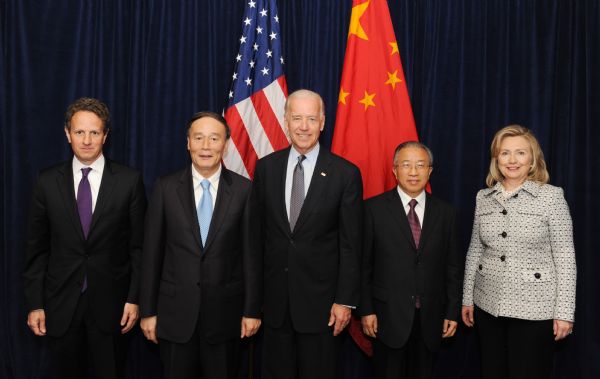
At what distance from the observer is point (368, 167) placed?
3180 millimetres

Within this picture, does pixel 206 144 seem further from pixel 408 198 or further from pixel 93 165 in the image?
pixel 408 198

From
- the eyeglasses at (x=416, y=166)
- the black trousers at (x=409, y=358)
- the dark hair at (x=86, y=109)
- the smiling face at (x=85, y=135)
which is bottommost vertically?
the black trousers at (x=409, y=358)

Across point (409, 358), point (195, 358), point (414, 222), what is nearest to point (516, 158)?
point (414, 222)

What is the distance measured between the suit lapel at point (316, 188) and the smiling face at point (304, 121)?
4.4 inches

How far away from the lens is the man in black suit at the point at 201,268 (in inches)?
90.3

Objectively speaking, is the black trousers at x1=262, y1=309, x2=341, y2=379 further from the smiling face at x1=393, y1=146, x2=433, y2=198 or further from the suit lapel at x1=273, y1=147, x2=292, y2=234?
the smiling face at x1=393, y1=146, x2=433, y2=198

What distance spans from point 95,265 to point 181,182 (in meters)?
0.60

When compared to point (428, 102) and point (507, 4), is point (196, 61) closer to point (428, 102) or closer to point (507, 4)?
point (428, 102)

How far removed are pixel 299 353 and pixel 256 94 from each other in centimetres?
166

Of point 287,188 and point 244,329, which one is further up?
point 287,188

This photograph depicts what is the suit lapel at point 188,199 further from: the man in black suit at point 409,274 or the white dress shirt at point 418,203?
the white dress shirt at point 418,203

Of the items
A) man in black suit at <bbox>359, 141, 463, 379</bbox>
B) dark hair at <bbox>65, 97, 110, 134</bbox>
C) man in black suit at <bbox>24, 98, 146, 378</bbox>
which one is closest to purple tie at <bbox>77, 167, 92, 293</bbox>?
man in black suit at <bbox>24, 98, 146, 378</bbox>

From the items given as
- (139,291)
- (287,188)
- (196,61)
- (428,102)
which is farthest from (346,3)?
(139,291)

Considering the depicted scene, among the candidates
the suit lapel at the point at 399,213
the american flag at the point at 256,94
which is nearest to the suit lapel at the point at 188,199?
the american flag at the point at 256,94
